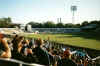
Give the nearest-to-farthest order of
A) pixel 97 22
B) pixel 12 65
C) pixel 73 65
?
pixel 12 65, pixel 73 65, pixel 97 22

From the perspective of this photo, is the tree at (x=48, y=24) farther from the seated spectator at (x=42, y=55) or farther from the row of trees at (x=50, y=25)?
the seated spectator at (x=42, y=55)

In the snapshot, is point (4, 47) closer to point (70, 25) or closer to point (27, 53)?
point (27, 53)

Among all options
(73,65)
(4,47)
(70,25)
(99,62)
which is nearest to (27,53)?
(4,47)

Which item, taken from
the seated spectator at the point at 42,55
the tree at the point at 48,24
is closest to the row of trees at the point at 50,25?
the tree at the point at 48,24

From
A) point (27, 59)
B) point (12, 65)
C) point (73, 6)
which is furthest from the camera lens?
point (73, 6)

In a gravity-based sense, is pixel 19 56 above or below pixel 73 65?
above

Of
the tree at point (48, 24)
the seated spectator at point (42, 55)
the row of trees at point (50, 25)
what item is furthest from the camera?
the tree at point (48, 24)

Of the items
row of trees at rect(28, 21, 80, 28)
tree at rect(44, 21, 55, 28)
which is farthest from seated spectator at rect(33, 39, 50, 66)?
tree at rect(44, 21, 55, 28)

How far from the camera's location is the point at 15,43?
402 cm

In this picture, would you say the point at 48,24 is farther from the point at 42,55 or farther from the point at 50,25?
the point at 42,55

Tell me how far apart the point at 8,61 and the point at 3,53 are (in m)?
0.46

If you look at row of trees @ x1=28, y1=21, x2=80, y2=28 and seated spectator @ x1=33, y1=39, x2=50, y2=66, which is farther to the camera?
row of trees @ x1=28, y1=21, x2=80, y2=28

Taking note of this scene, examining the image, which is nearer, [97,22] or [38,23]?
[97,22]

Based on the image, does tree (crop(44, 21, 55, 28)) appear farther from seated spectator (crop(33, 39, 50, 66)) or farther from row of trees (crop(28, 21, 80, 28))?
seated spectator (crop(33, 39, 50, 66))
